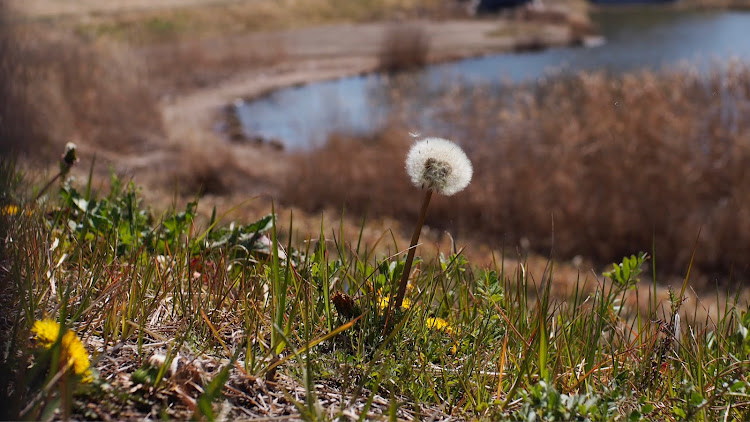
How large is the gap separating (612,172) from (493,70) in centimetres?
1200

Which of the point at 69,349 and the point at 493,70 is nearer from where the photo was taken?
the point at 69,349

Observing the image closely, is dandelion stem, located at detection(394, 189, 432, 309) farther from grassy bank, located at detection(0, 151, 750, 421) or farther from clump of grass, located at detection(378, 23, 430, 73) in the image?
clump of grass, located at detection(378, 23, 430, 73)

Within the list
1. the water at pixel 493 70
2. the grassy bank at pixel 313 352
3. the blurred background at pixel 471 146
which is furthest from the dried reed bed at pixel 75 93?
the grassy bank at pixel 313 352

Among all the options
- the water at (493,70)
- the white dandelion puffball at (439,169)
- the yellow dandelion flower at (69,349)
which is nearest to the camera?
the yellow dandelion flower at (69,349)

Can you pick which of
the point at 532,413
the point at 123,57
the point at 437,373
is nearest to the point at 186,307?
the point at 437,373

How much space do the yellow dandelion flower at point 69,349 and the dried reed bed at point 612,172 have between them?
7.39m

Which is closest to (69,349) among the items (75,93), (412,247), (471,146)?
(412,247)

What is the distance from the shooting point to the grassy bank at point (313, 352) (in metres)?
1.24

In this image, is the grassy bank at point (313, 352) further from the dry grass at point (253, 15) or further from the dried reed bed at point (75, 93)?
the dry grass at point (253, 15)

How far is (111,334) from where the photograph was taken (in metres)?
1.51

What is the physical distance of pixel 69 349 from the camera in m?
1.19

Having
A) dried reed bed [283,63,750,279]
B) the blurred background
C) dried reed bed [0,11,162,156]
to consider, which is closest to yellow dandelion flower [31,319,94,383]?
the blurred background

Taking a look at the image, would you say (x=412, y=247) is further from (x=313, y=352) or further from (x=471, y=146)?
(x=471, y=146)

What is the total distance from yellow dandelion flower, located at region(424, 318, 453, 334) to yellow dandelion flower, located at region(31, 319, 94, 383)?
2.61ft
